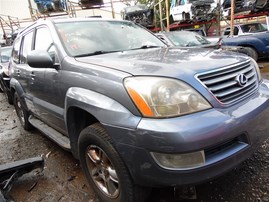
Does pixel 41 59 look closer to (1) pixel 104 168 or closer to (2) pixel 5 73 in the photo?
(1) pixel 104 168

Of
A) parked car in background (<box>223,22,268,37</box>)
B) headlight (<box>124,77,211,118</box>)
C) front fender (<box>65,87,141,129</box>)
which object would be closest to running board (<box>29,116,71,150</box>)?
front fender (<box>65,87,141,129</box>)

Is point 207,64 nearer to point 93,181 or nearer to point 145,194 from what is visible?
point 145,194

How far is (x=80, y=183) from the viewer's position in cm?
293

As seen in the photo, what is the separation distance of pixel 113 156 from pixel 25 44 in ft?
9.53

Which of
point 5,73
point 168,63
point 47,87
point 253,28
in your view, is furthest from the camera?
point 253,28

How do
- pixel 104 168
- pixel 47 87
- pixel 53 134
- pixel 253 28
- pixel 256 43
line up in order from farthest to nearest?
1. pixel 253 28
2. pixel 256 43
3. pixel 53 134
4. pixel 47 87
5. pixel 104 168

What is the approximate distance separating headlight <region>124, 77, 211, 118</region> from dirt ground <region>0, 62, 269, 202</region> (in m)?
1.02

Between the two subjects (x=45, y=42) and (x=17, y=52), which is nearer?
(x=45, y=42)

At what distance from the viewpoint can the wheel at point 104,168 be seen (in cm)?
201

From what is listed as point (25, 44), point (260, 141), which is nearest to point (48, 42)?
point (25, 44)

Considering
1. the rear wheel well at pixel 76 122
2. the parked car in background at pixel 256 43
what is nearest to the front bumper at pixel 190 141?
the rear wheel well at pixel 76 122

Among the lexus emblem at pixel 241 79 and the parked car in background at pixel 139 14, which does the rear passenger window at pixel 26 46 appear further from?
the parked car in background at pixel 139 14

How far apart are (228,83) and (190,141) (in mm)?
646

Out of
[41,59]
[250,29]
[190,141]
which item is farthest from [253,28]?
[190,141]
